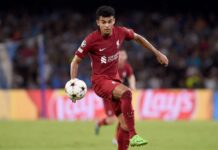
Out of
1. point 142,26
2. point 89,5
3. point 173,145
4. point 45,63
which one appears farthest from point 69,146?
point 89,5

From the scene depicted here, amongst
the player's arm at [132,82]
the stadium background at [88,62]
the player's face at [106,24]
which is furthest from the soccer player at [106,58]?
the stadium background at [88,62]

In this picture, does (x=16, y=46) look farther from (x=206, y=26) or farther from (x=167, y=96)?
(x=206, y=26)

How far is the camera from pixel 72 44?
28.3 m

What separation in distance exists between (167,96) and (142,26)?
243 inches

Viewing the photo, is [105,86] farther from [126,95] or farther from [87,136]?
[87,136]

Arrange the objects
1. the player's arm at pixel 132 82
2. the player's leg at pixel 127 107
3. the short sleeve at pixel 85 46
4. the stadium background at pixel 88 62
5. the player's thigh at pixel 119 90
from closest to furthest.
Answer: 1. the player's leg at pixel 127 107
2. the player's thigh at pixel 119 90
3. the short sleeve at pixel 85 46
4. the player's arm at pixel 132 82
5. the stadium background at pixel 88 62

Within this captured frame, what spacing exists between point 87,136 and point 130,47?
1179cm

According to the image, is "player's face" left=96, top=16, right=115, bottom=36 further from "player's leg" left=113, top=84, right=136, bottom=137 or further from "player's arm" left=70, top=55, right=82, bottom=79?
"player's leg" left=113, top=84, right=136, bottom=137

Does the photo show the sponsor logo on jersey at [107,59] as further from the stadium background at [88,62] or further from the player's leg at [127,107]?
the stadium background at [88,62]

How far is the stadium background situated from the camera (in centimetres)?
2375

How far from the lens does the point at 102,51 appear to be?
1041cm

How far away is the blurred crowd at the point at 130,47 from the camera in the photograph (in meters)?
26.0

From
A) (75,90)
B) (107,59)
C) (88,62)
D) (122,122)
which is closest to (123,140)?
(122,122)

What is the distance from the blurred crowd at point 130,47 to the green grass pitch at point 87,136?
4.62 m
